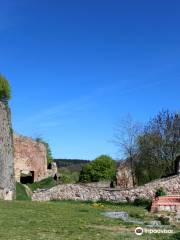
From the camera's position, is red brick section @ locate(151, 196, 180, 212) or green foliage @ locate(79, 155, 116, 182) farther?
green foliage @ locate(79, 155, 116, 182)

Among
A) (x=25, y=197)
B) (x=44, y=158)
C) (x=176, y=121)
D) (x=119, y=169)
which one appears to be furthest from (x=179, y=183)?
(x=44, y=158)

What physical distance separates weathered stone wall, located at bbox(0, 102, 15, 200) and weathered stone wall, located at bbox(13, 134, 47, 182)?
985 centimetres

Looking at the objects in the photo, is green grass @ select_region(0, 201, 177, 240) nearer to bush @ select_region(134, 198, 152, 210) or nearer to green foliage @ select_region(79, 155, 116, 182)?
bush @ select_region(134, 198, 152, 210)

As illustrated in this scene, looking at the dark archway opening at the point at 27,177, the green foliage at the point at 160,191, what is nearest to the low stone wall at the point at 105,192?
the green foliage at the point at 160,191

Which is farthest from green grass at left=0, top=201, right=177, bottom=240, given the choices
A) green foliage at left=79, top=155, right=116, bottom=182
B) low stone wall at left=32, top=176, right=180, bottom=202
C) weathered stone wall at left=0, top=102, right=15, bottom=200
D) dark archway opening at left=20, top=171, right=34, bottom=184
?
green foliage at left=79, top=155, right=116, bottom=182

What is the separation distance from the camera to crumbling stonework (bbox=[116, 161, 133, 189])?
43.9 metres

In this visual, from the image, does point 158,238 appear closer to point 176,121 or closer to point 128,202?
point 128,202

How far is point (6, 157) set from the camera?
30.0m

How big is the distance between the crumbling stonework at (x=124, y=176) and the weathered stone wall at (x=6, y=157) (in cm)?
1505

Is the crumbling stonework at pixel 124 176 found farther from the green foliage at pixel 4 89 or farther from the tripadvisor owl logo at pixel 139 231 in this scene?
the tripadvisor owl logo at pixel 139 231

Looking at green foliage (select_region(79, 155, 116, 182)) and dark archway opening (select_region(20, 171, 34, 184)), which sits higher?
green foliage (select_region(79, 155, 116, 182))

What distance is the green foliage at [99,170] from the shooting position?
155 feet

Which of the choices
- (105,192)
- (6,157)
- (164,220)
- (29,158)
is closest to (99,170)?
(29,158)
